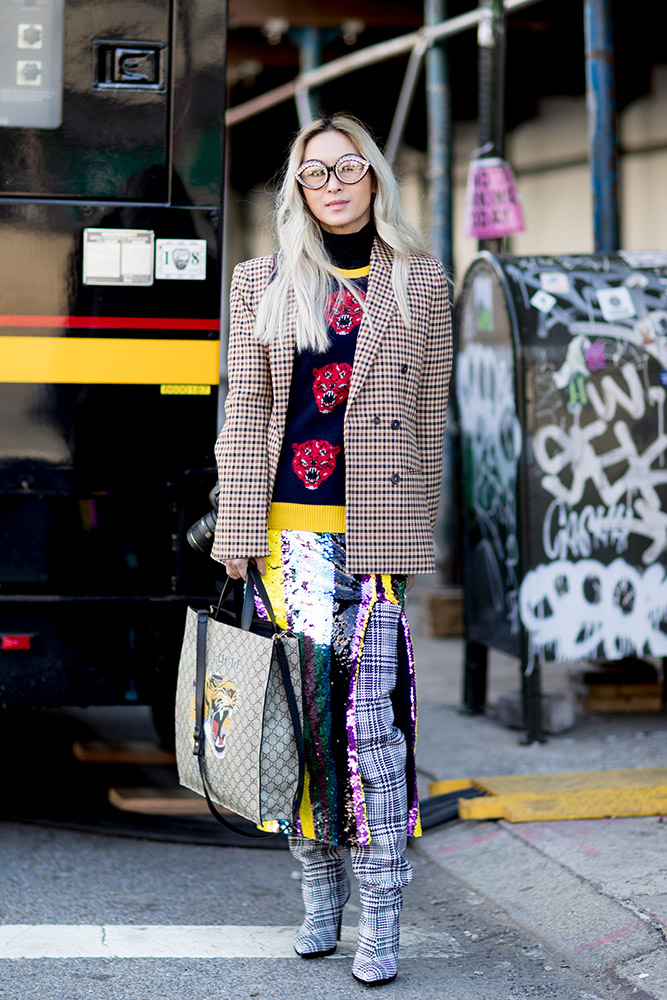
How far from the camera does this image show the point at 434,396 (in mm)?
3402

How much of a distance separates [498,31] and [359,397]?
139 inches

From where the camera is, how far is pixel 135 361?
164 inches

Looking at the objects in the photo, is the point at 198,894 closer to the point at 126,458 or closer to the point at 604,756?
the point at 126,458

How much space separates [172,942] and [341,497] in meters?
1.27

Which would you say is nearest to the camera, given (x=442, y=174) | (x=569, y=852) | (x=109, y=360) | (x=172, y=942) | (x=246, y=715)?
(x=246, y=715)

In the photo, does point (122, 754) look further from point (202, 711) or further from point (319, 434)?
point (319, 434)

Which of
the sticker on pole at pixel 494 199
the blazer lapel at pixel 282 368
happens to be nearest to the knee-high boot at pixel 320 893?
the blazer lapel at pixel 282 368

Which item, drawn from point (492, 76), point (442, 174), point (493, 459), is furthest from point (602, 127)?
point (442, 174)

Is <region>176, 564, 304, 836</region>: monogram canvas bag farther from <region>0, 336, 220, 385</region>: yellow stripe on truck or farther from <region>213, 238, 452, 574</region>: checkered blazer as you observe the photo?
<region>0, 336, 220, 385</region>: yellow stripe on truck

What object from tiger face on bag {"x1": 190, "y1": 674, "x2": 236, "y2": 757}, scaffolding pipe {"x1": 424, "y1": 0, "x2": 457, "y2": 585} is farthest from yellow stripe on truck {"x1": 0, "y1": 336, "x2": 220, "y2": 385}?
scaffolding pipe {"x1": 424, "y1": 0, "x2": 457, "y2": 585}

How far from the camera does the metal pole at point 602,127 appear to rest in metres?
6.17

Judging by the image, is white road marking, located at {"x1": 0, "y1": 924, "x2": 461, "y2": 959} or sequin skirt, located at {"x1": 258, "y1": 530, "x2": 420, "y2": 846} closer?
sequin skirt, located at {"x1": 258, "y1": 530, "x2": 420, "y2": 846}

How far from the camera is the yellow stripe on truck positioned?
4.11 meters

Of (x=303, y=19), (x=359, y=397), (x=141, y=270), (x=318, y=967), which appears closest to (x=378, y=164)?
(x=359, y=397)
